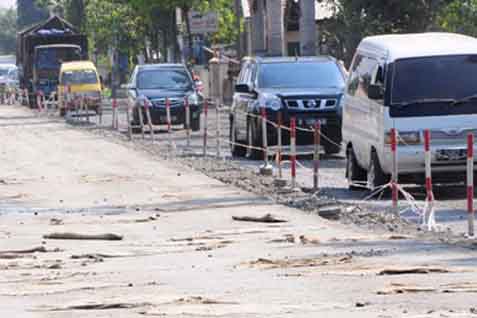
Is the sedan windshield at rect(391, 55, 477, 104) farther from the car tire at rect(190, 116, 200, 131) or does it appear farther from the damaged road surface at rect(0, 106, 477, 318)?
the car tire at rect(190, 116, 200, 131)

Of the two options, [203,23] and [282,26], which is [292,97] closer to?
[282,26]

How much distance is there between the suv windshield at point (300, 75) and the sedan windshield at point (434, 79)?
336 inches

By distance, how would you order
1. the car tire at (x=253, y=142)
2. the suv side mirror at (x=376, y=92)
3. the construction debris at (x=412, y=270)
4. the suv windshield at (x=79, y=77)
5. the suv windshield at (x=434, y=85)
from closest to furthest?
the construction debris at (x=412, y=270) < the suv windshield at (x=434, y=85) < the suv side mirror at (x=376, y=92) < the car tire at (x=253, y=142) < the suv windshield at (x=79, y=77)

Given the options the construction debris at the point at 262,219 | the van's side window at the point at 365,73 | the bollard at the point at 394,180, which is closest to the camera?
the construction debris at the point at 262,219

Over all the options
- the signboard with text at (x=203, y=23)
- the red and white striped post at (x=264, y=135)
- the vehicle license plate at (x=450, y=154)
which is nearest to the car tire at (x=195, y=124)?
the signboard with text at (x=203, y=23)

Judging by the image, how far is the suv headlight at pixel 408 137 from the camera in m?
20.0

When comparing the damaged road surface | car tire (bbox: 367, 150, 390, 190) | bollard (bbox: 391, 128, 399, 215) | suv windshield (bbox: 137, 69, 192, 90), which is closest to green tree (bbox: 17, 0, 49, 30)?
suv windshield (bbox: 137, 69, 192, 90)

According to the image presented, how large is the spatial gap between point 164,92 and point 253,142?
1321 centimetres

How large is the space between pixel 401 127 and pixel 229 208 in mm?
2570

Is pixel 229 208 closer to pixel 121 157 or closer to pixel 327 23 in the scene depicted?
pixel 121 157

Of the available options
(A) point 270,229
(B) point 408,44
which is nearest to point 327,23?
(B) point 408,44

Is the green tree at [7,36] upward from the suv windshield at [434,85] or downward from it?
downward

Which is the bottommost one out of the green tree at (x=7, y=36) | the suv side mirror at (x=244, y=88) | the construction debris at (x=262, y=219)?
the green tree at (x=7, y=36)

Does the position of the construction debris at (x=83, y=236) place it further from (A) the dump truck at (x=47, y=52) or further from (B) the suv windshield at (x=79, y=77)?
(A) the dump truck at (x=47, y=52)
